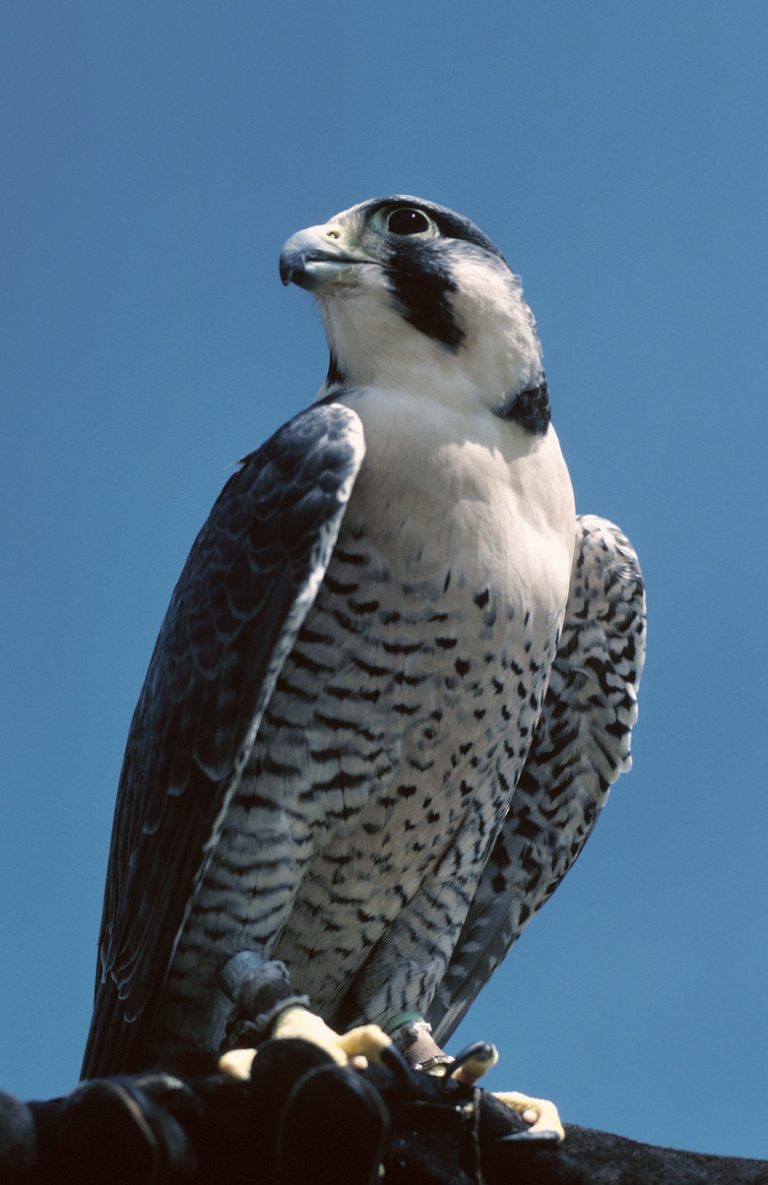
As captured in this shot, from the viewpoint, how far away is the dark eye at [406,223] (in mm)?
3637

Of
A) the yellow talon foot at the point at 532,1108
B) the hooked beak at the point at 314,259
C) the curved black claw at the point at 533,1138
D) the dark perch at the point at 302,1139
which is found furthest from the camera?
the hooked beak at the point at 314,259

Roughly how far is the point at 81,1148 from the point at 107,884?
1.82 meters

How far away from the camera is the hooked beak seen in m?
3.47

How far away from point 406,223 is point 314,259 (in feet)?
1.06

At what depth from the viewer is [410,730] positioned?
3.20 m

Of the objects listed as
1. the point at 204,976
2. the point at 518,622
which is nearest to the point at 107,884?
the point at 204,976

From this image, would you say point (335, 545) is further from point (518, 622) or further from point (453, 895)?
point (453, 895)

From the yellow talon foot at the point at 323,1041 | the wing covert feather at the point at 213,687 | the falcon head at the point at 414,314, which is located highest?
the falcon head at the point at 414,314

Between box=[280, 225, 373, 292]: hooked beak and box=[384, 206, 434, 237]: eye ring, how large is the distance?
14 cm

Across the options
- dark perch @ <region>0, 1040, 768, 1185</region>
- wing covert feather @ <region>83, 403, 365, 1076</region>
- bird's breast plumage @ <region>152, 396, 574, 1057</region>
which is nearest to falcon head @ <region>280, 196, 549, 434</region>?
bird's breast plumage @ <region>152, 396, 574, 1057</region>

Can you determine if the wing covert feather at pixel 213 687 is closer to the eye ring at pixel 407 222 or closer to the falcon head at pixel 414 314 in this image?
the falcon head at pixel 414 314

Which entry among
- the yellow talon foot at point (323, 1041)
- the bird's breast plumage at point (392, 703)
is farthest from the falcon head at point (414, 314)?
the yellow talon foot at point (323, 1041)

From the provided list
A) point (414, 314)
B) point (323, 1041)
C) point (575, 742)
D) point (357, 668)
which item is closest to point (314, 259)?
point (414, 314)

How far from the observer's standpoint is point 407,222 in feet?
12.0
